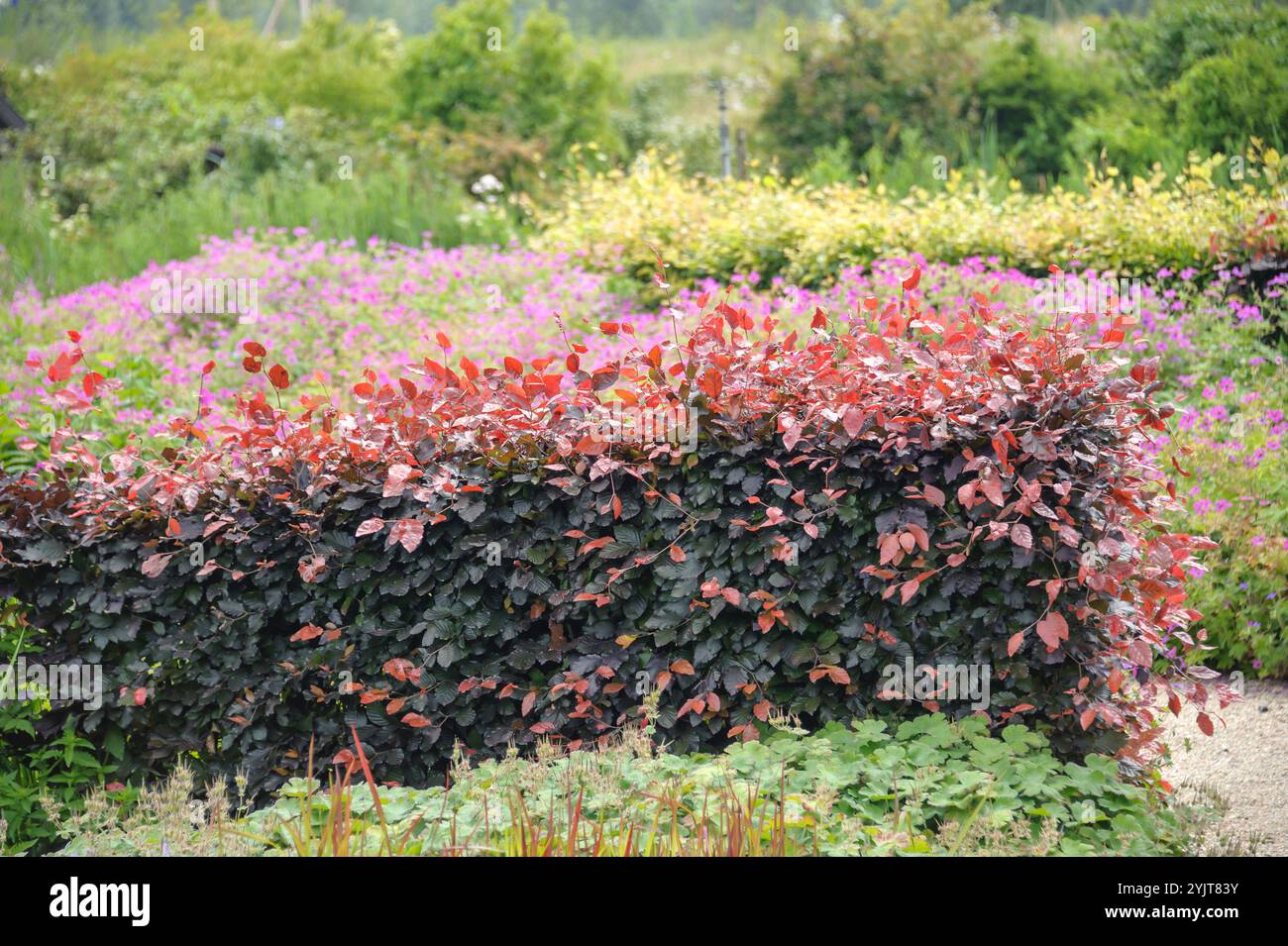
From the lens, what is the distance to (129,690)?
3.49 meters

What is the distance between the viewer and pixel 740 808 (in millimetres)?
2535

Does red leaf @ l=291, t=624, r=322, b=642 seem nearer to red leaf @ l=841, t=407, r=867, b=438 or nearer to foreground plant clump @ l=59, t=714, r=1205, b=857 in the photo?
foreground plant clump @ l=59, t=714, r=1205, b=857

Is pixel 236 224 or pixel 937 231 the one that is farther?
pixel 236 224

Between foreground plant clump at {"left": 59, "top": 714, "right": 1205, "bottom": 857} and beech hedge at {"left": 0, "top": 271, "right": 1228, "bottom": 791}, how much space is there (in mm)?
217

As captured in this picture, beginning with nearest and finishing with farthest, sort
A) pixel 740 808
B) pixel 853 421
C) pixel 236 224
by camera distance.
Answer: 1. pixel 740 808
2. pixel 853 421
3. pixel 236 224

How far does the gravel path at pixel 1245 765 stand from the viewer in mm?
3543

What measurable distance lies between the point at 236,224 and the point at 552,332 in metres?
5.20

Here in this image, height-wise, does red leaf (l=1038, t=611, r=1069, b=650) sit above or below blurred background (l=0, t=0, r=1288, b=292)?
below

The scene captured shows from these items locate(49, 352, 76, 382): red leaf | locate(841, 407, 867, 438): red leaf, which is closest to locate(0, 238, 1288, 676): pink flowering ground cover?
locate(49, 352, 76, 382): red leaf

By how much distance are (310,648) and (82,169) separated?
54.3ft

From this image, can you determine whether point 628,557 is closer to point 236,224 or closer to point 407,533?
point 407,533

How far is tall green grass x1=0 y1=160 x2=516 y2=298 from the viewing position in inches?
394

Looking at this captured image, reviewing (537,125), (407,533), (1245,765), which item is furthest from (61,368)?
(537,125)

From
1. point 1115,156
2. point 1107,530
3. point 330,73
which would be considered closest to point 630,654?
point 1107,530
